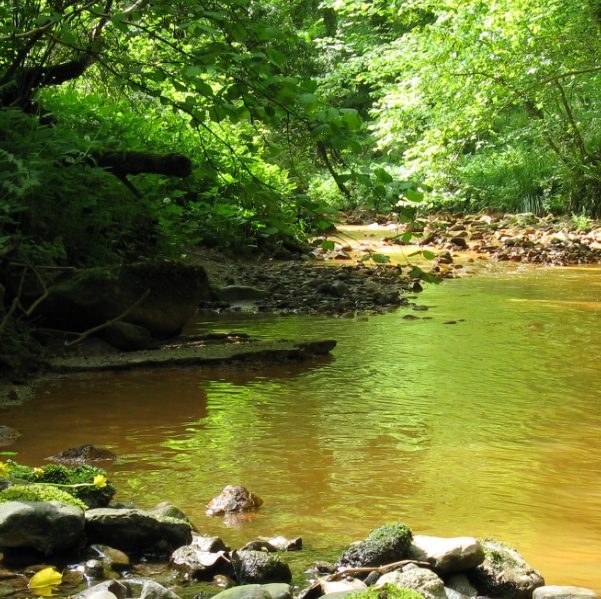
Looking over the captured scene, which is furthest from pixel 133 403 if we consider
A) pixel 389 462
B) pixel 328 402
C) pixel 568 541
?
pixel 568 541

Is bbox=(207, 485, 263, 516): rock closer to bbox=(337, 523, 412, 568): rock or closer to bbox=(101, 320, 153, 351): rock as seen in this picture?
bbox=(337, 523, 412, 568): rock

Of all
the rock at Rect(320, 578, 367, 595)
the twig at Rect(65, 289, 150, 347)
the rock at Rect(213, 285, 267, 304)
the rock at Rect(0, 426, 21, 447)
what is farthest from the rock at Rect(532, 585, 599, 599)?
the rock at Rect(213, 285, 267, 304)

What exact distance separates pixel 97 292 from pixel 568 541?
393cm

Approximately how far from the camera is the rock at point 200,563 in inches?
104

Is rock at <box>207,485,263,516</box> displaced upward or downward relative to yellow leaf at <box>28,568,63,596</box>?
downward

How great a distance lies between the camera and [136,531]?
9.17 ft

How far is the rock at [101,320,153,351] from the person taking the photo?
6172 millimetres

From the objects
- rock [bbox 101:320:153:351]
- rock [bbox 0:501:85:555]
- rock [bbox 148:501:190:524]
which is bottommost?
rock [bbox 148:501:190:524]

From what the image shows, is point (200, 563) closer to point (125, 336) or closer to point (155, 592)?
point (155, 592)

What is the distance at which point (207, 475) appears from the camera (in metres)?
3.78

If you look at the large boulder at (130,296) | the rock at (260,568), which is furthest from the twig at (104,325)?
the rock at (260,568)

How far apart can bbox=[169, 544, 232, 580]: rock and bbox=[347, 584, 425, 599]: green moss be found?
0.54m

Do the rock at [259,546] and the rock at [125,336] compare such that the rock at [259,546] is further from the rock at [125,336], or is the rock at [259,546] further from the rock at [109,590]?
the rock at [125,336]

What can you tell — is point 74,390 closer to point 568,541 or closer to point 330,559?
point 330,559
